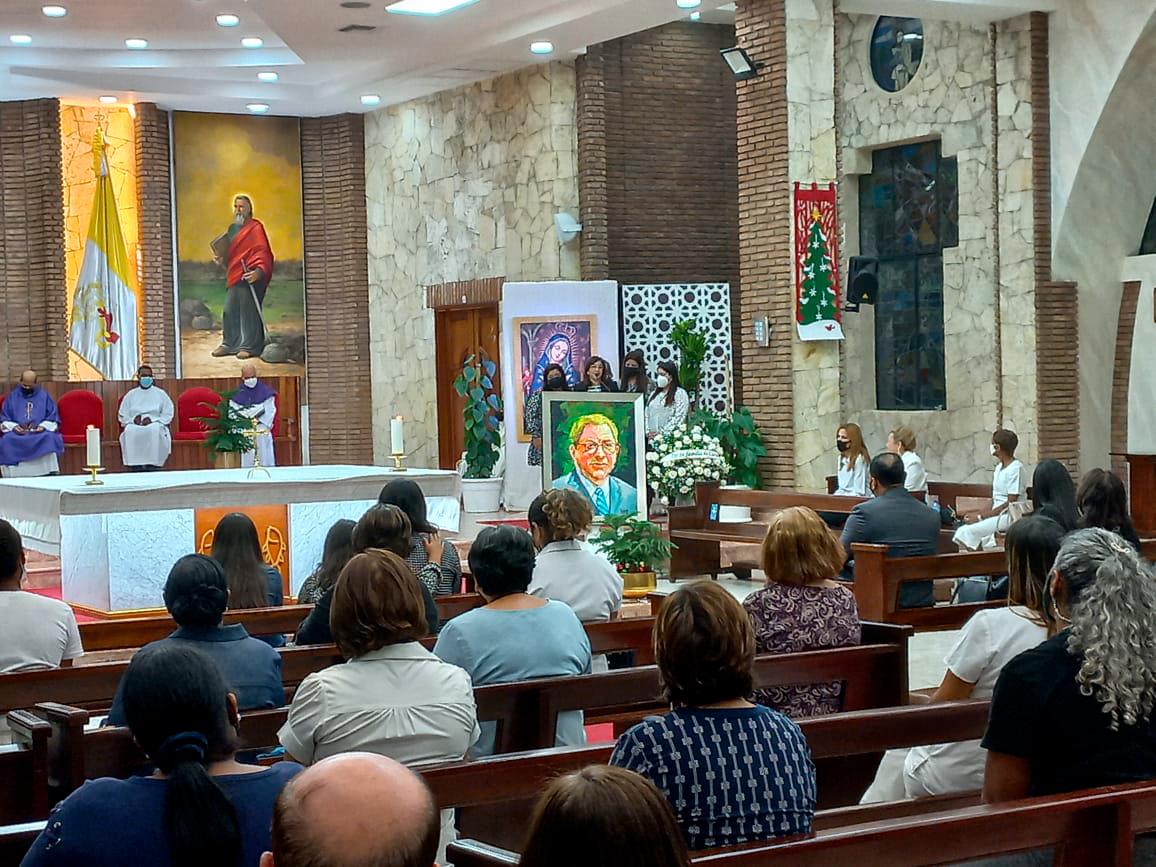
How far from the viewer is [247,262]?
20062mm

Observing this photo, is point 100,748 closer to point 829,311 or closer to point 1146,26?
point 829,311

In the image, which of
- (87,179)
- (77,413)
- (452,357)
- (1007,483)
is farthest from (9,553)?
(87,179)

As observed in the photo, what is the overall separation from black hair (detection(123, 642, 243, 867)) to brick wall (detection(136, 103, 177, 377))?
17441 millimetres

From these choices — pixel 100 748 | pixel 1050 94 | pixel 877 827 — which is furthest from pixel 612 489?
pixel 877 827

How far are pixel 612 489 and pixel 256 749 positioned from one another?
683cm

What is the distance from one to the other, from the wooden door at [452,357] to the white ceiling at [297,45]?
9.12ft

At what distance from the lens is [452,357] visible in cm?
1862

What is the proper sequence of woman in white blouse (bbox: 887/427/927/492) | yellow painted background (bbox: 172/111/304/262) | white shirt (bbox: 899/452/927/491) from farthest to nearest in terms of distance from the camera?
yellow painted background (bbox: 172/111/304/262) < white shirt (bbox: 899/452/927/491) < woman in white blouse (bbox: 887/427/927/492)

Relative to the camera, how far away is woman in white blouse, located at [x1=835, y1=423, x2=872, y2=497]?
1112 cm

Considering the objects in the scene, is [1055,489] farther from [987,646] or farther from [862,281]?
[862,281]

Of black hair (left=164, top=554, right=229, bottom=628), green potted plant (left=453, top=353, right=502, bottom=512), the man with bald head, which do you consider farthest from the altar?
the man with bald head

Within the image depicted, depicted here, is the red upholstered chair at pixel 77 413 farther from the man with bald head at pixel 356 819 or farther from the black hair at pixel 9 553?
the man with bald head at pixel 356 819

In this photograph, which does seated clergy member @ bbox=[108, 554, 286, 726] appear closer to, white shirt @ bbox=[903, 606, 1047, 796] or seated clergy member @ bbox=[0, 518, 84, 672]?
seated clergy member @ bbox=[0, 518, 84, 672]

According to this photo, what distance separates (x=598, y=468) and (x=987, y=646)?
695 cm
